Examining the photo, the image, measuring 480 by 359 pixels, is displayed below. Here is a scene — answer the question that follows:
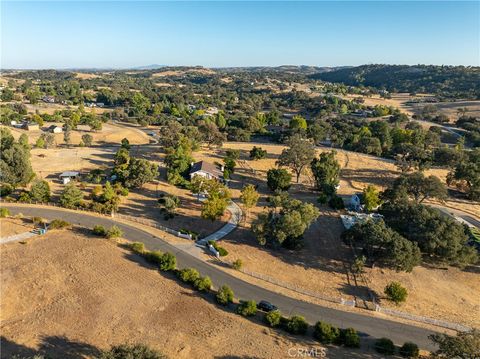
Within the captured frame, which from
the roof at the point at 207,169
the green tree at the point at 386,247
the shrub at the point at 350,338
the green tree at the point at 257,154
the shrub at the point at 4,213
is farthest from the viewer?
the green tree at the point at 257,154

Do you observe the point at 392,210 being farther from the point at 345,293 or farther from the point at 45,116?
the point at 45,116

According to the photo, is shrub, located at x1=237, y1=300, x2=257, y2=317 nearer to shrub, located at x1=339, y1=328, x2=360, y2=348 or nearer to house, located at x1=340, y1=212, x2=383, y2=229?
shrub, located at x1=339, y1=328, x2=360, y2=348

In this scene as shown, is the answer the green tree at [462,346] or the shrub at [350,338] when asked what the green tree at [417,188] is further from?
the green tree at [462,346]

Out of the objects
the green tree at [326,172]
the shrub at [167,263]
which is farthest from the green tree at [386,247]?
the shrub at [167,263]

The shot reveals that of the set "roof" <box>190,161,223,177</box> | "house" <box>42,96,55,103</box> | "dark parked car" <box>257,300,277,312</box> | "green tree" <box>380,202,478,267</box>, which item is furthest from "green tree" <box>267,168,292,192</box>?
"house" <box>42,96,55,103</box>

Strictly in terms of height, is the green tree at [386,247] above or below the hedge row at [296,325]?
above

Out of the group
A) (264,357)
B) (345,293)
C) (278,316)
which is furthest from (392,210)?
(264,357)
